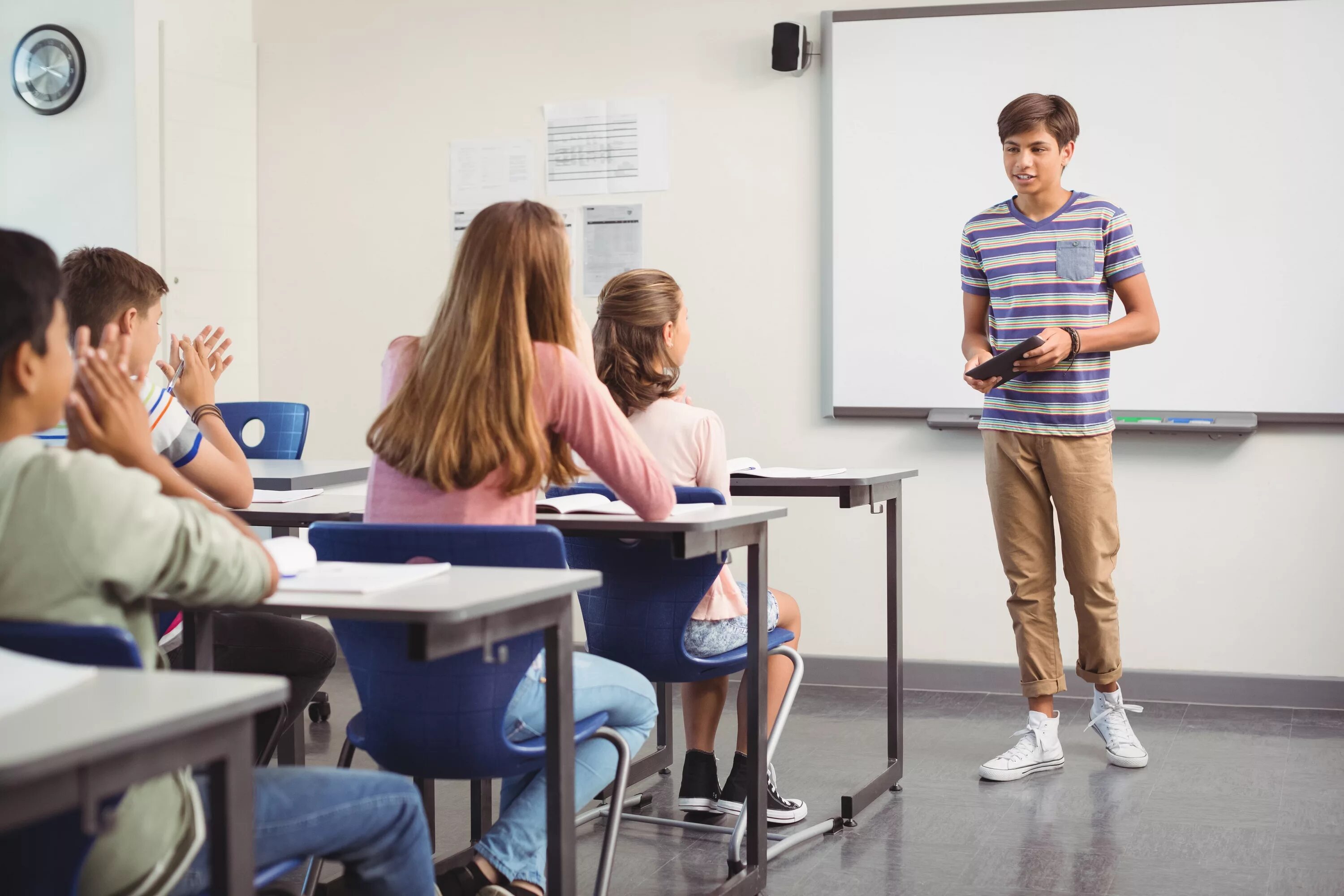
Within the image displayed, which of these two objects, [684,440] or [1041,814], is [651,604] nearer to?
[684,440]

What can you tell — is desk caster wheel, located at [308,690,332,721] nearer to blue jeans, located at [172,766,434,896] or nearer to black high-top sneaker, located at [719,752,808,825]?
black high-top sneaker, located at [719,752,808,825]

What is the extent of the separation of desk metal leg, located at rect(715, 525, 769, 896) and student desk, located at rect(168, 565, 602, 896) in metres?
0.74

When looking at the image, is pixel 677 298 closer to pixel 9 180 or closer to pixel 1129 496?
pixel 1129 496

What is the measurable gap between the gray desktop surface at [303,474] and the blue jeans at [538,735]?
3.40 ft

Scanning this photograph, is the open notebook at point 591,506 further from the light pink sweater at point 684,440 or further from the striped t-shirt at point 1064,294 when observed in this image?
the striped t-shirt at point 1064,294

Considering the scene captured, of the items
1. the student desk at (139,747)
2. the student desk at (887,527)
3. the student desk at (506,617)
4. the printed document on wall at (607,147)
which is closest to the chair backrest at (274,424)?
the printed document on wall at (607,147)

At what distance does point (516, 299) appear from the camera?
6.51 ft

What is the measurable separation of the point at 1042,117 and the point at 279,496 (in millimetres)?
1990

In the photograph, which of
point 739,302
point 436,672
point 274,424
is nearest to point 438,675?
point 436,672

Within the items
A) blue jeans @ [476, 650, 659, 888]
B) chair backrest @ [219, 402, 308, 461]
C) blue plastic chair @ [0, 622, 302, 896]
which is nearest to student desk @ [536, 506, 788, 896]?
blue jeans @ [476, 650, 659, 888]

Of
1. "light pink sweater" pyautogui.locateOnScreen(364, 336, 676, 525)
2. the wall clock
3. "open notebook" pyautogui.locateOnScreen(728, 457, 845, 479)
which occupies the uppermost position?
the wall clock

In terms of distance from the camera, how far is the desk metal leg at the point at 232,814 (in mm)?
1063

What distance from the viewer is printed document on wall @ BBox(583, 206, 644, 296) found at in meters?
4.62

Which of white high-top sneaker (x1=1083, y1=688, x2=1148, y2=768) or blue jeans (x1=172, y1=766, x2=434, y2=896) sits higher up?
blue jeans (x1=172, y1=766, x2=434, y2=896)
